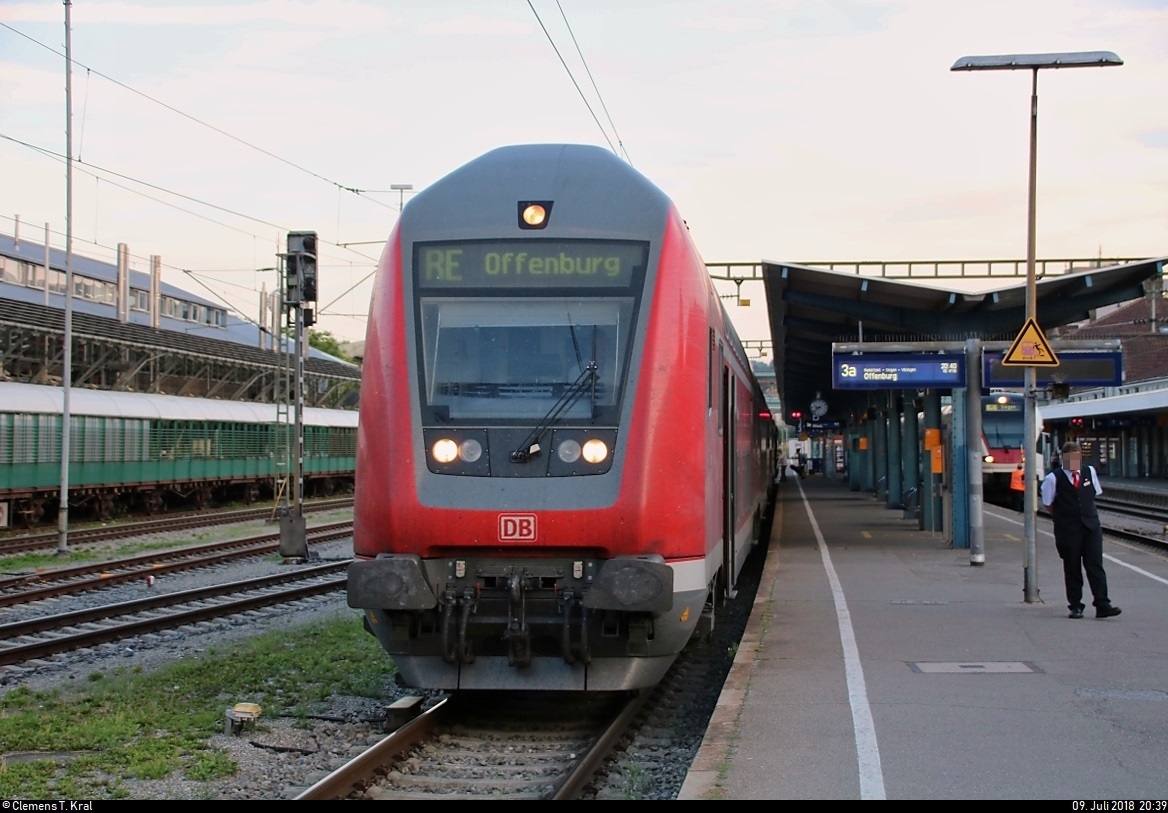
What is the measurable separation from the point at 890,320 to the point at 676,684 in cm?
1171

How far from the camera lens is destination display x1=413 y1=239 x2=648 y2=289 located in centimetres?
810

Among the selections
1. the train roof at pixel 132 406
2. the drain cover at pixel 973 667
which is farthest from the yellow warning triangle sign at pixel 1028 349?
the train roof at pixel 132 406

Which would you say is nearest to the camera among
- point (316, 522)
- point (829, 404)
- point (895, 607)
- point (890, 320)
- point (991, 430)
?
point (895, 607)

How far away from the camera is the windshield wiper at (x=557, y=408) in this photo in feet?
25.3

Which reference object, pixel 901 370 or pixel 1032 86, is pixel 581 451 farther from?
pixel 901 370

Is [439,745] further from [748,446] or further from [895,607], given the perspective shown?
[748,446]

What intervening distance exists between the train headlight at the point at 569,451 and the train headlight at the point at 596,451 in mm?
52

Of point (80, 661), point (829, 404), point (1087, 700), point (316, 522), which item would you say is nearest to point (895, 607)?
point (1087, 700)

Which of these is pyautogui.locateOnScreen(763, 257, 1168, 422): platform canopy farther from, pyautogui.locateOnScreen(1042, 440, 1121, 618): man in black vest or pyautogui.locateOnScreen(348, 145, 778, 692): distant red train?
pyautogui.locateOnScreen(348, 145, 778, 692): distant red train

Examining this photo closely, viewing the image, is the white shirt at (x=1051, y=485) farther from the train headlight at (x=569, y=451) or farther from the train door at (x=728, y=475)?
the train headlight at (x=569, y=451)

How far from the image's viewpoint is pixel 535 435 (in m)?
7.75

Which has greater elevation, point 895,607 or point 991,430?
point 991,430

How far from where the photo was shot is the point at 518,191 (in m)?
8.32
